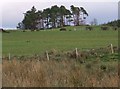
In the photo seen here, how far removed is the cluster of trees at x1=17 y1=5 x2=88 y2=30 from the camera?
153625mm

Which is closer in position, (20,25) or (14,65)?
(14,65)

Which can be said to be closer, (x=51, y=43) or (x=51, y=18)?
(x=51, y=43)

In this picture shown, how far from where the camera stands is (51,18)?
162m

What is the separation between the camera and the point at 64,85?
1080 centimetres

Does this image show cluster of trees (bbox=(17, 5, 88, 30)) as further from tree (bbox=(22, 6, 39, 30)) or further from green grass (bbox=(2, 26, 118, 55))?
green grass (bbox=(2, 26, 118, 55))

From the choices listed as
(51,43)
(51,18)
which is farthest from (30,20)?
(51,43)

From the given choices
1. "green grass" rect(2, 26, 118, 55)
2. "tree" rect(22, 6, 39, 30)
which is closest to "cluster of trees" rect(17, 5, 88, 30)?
"tree" rect(22, 6, 39, 30)

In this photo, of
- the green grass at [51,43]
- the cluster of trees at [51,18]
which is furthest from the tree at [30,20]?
the green grass at [51,43]

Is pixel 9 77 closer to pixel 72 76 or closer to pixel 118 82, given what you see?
pixel 72 76

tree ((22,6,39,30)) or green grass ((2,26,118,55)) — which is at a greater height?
tree ((22,6,39,30))

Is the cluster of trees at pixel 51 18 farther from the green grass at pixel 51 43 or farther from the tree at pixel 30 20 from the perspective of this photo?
the green grass at pixel 51 43

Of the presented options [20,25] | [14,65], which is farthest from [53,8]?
[14,65]

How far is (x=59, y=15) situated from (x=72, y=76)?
151454 mm

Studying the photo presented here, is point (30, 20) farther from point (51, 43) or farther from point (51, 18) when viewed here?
point (51, 43)
